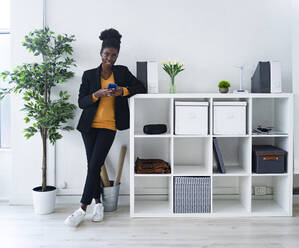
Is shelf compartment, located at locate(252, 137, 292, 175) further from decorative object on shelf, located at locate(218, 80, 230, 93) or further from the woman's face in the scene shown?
the woman's face

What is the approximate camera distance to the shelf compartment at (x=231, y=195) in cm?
284

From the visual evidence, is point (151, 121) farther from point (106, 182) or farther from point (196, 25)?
point (196, 25)

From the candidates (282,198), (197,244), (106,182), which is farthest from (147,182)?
(282,198)

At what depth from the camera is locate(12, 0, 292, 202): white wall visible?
10.3ft

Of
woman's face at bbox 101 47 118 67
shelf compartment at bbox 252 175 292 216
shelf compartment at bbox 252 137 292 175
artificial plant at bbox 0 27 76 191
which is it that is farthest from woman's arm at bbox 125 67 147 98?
shelf compartment at bbox 252 175 292 216

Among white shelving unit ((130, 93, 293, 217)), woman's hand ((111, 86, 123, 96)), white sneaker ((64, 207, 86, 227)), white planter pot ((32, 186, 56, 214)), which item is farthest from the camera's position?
white shelving unit ((130, 93, 293, 217))

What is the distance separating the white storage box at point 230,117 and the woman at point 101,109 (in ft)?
2.38

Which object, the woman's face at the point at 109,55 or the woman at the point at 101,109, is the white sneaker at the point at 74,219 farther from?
the woman's face at the point at 109,55

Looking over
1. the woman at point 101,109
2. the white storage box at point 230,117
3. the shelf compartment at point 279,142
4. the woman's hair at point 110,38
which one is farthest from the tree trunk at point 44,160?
the shelf compartment at point 279,142

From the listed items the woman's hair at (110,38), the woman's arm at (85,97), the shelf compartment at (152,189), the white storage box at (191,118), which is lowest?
the shelf compartment at (152,189)

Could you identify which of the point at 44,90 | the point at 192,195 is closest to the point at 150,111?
the point at 192,195

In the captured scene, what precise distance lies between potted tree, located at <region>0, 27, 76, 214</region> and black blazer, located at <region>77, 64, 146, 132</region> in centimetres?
24

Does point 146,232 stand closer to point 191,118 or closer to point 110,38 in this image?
point 191,118

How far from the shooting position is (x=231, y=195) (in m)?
3.22
